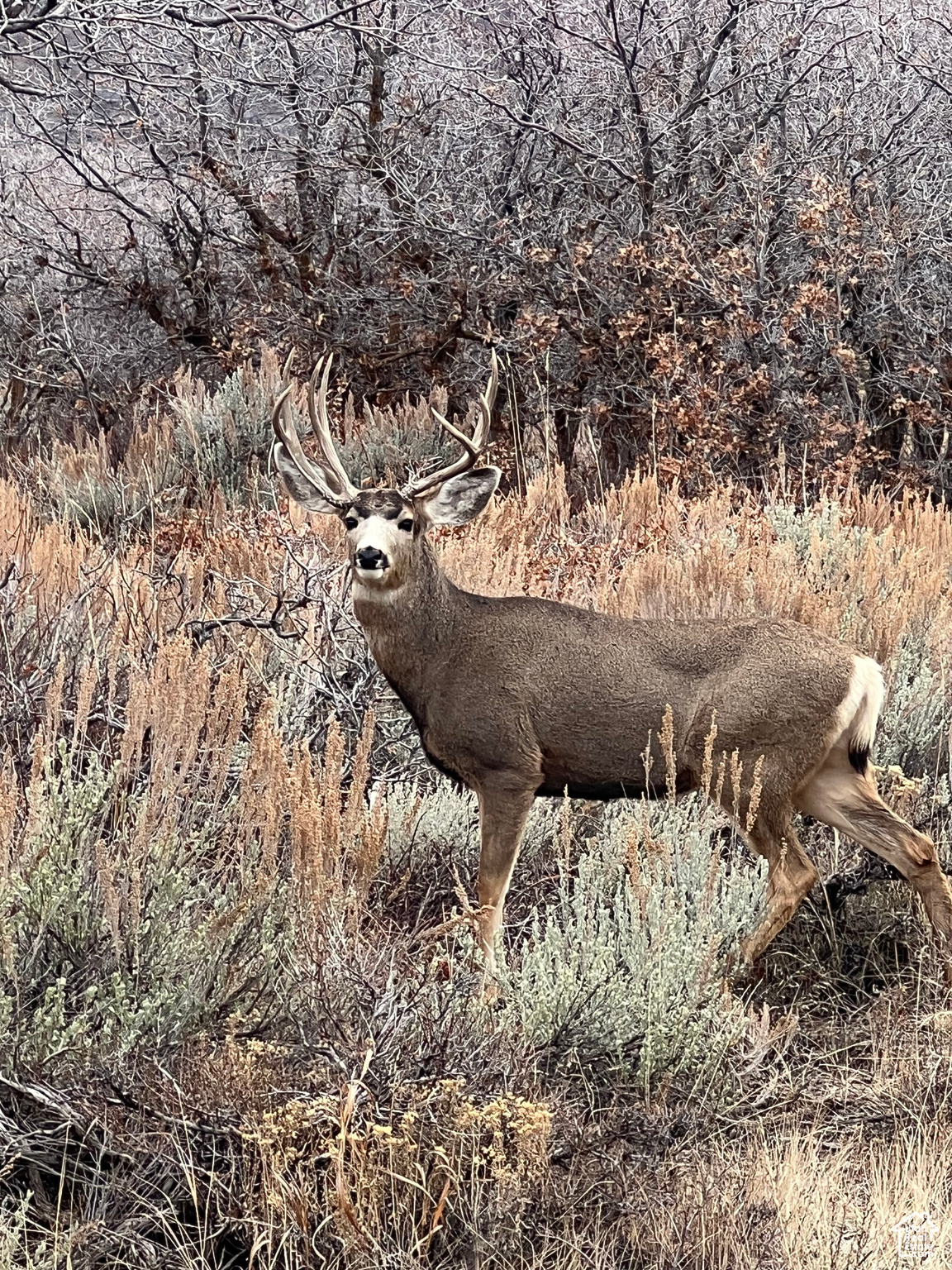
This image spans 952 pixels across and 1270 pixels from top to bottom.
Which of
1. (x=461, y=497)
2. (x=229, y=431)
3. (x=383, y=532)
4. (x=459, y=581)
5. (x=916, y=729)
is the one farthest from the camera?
(x=229, y=431)

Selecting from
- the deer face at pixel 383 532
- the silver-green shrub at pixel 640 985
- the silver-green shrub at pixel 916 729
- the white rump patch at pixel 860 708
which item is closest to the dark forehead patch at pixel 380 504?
the deer face at pixel 383 532

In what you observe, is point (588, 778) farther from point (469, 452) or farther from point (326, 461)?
point (326, 461)

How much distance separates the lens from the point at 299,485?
542 centimetres

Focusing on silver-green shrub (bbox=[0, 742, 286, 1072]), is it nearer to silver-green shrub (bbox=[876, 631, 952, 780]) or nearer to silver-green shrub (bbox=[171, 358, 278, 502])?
silver-green shrub (bbox=[876, 631, 952, 780])

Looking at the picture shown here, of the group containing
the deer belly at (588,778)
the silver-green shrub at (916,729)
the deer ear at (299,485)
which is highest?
the deer ear at (299,485)

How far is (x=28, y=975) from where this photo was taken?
12.0ft

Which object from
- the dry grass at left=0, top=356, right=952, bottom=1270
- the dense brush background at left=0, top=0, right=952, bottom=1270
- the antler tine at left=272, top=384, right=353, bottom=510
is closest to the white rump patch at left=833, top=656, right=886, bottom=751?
the dense brush background at left=0, top=0, right=952, bottom=1270

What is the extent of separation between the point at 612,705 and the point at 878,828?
2.82 feet

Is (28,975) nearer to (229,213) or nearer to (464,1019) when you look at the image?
(464,1019)

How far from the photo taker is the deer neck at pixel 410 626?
5.20m

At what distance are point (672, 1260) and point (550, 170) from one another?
35.6 ft

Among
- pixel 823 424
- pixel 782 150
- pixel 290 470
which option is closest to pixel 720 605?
pixel 290 470

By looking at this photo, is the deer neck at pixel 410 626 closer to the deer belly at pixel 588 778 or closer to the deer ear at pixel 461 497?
the deer ear at pixel 461 497

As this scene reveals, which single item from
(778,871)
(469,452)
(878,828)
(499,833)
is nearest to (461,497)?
(469,452)
